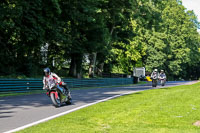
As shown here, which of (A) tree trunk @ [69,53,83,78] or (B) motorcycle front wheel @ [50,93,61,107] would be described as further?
(A) tree trunk @ [69,53,83,78]

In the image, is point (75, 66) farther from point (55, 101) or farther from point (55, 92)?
point (55, 101)

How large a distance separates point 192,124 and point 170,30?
65.5 metres

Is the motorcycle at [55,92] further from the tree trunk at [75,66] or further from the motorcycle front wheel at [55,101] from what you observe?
the tree trunk at [75,66]

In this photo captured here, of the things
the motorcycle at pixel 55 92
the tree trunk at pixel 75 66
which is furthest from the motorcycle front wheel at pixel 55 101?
the tree trunk at pixel 75 66

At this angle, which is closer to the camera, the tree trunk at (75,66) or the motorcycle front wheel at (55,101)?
the motorcycle front wheel at (55,101)

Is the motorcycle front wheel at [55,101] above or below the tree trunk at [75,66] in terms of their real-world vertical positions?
below

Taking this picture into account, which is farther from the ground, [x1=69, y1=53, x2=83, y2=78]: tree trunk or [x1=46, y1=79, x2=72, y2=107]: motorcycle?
[x1=69, y1=53, x2=83, y2=78]: tree trunk

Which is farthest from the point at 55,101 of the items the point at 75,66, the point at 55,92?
the point at 75,66

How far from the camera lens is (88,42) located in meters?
35.0

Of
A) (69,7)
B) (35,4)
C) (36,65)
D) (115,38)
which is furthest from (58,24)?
(115,38)

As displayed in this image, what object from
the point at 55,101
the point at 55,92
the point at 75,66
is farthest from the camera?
the point at 75,66

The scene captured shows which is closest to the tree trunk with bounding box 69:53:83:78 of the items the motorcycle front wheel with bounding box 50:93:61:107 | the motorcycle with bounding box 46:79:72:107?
the motorcycle with bounding box 46:79:72:107

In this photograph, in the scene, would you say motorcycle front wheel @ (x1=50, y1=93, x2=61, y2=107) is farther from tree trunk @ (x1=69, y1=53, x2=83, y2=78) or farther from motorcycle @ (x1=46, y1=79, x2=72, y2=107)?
tree trunk @ (x1=69, y1=53, x2=83, y2=78)

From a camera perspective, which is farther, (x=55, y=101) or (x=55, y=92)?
(x=55, y=92)
